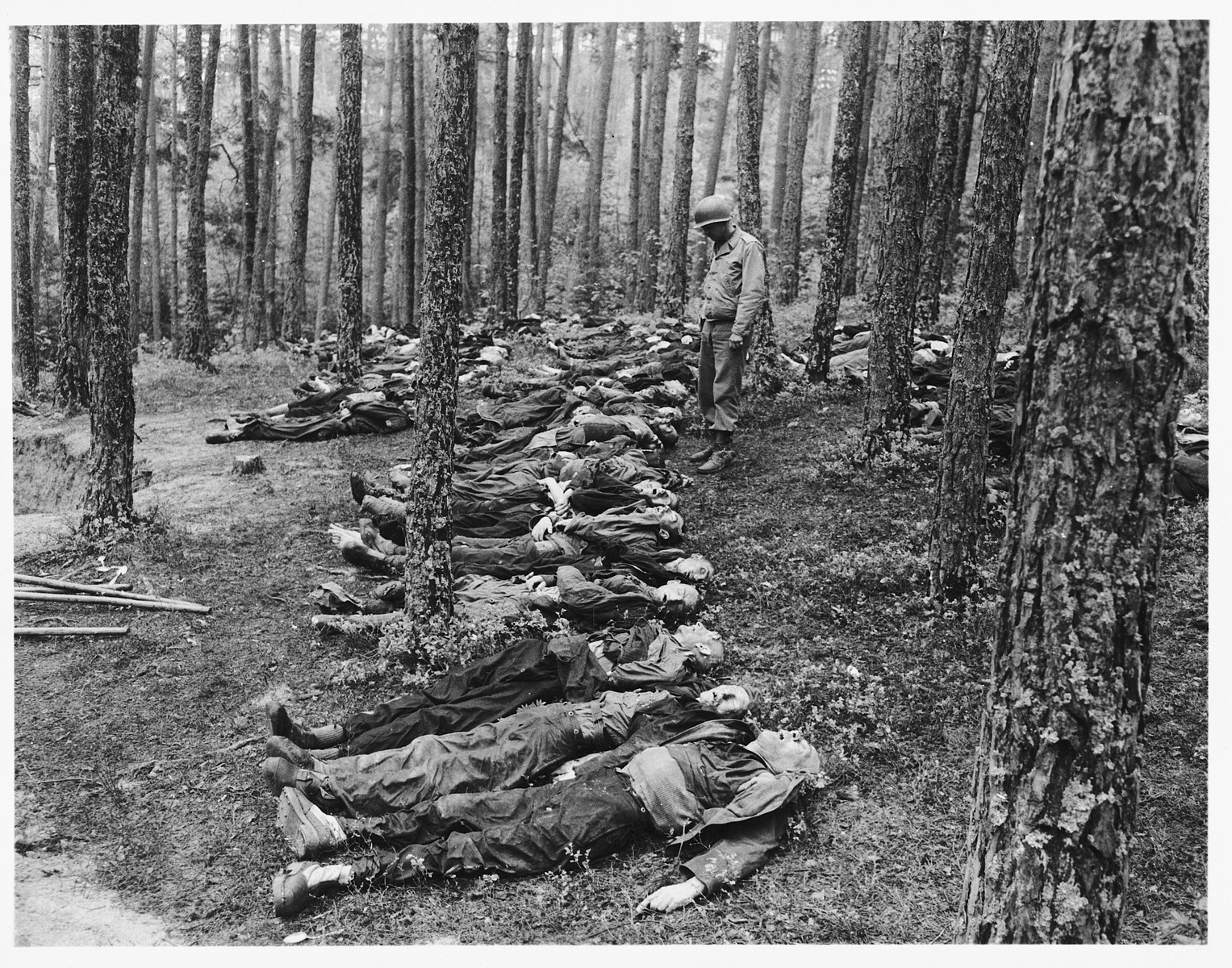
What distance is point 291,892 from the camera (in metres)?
3.41

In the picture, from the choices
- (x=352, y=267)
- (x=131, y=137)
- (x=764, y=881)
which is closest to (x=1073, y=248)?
(x=764, y=881)

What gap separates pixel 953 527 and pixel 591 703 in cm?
242

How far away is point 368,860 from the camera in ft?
11.8

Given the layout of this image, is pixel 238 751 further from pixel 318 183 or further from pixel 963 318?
pixel 318 183

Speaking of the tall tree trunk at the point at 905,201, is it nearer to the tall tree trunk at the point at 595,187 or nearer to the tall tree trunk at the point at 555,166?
the tall tree trunk at the point at 555,166

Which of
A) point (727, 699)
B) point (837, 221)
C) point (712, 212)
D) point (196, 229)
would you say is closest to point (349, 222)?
point (196, 229)

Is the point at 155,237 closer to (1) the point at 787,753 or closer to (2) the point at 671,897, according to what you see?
(1) the point at 787,753

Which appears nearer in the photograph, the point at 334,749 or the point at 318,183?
the point at 334,749

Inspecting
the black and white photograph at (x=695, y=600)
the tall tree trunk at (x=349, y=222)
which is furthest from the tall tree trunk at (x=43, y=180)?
the black and white photograph at (x=695, y=600)

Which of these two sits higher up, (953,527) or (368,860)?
(953,527)

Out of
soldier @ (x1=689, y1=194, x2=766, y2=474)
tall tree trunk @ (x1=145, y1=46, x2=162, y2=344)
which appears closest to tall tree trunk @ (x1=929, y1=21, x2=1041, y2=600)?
soldier @ (x1=689, y1=194, x2=766, y2=474)

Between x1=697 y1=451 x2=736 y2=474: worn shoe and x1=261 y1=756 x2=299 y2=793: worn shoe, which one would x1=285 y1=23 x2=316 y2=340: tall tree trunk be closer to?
x1=697 y1=451 x2=736 y2=474: worn shoe

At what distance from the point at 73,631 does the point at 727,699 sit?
388 centimetres

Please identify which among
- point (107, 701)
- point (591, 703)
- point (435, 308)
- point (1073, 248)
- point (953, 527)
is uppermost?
point (1073, 248)
